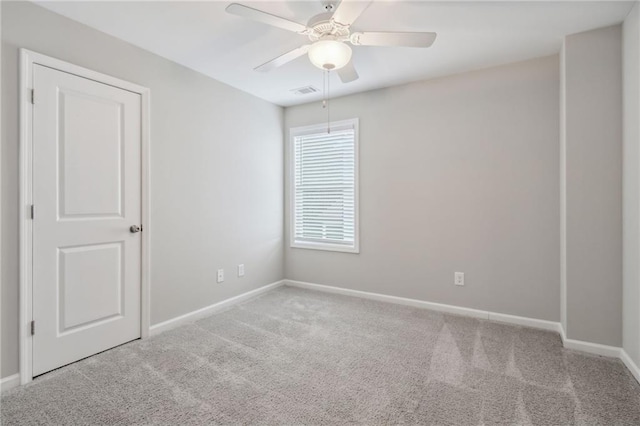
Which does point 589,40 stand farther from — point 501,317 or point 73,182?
point 73,182

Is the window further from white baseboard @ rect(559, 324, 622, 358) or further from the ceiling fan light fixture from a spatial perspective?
white baseboard @ rect(559, 324, 622, 358)

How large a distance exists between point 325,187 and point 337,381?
8.32ft

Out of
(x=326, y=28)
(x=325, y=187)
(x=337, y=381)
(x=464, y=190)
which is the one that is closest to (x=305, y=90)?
(x=325, y=187)

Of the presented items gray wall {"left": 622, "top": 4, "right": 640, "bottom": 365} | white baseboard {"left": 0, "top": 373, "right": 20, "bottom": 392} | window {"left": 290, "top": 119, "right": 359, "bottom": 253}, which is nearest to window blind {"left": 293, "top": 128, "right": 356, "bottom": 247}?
window {"left": 290, "top": 119, "right": 359, "bottom": 253}

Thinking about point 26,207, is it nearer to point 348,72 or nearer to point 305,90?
point 348,72

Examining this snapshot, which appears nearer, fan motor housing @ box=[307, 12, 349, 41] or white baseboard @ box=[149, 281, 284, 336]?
fan motor housing @ box=[307, 12, 349, 41]

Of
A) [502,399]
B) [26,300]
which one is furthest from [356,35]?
[26,300]

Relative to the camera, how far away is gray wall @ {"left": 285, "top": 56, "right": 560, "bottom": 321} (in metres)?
2.88

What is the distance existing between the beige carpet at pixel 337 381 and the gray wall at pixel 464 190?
1.66 feet

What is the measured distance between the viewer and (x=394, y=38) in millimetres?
1968

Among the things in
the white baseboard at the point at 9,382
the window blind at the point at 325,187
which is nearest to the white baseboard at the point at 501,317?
the window blind at the point at 325,187

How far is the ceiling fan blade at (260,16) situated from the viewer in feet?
5.43

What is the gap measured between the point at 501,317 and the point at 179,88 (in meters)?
3.81

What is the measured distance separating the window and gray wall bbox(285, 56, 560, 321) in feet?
0.47
